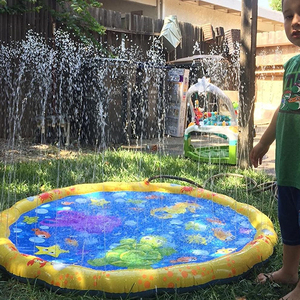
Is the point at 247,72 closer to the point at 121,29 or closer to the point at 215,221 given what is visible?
the point at 215,221

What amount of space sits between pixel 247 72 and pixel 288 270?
123 inches

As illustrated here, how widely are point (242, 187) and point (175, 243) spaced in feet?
4.82

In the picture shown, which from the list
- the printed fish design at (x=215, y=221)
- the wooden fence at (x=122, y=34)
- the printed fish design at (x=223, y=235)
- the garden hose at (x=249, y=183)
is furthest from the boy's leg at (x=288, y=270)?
the wooden fence at (x=122, y=34)

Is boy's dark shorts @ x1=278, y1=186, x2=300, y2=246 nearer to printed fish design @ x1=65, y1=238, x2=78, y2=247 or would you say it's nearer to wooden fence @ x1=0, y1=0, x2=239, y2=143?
printed fish design @ x1=65, y1=238, x2=78, y2=247

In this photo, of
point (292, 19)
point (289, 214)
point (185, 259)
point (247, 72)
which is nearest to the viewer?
point (292, 19)

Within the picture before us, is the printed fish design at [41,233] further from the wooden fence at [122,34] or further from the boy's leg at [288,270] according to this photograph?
the wooden fence at [122,34]

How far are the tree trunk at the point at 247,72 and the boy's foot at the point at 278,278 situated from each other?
2.74 m

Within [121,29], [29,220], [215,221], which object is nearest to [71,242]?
[29,220]

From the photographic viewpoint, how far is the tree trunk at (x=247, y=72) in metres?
4.67

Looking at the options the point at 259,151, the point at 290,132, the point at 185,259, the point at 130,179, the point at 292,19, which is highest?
the point at 292,19

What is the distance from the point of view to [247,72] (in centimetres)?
469

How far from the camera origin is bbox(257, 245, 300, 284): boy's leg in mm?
1915

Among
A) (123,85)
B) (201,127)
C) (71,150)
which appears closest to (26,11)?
(123,85)

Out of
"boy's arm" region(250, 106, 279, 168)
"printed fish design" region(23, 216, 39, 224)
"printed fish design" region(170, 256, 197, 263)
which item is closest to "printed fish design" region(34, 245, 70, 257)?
"printed fish design" region(23, 216, 39, 224)
